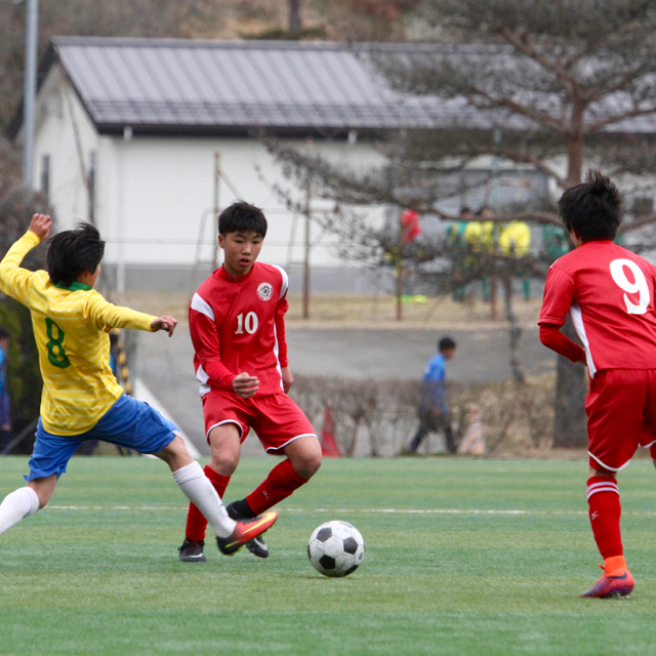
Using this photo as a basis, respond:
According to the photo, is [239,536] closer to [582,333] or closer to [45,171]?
[582,333]

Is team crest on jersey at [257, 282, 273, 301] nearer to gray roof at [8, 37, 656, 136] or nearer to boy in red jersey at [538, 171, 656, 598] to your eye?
boy in red jersey at [538, 171, 656, 598]

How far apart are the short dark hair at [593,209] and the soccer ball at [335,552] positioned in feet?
6.09

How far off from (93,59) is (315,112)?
5958 mm

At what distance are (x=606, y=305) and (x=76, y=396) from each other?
2.55 m

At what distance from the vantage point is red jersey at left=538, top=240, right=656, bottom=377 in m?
5.02

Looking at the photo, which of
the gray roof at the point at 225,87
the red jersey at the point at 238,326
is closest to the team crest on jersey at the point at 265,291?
the red jersey at the point at 238,326

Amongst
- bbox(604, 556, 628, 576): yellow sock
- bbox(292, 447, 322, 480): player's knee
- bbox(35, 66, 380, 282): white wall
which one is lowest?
bbox(604, 556, 628, 576): yellow sock

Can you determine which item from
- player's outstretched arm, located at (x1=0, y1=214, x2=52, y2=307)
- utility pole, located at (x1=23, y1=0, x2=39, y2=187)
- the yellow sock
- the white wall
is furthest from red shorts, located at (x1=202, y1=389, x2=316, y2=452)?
the white wall

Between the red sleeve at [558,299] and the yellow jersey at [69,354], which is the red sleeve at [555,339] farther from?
the yellow jersey at [69,354]

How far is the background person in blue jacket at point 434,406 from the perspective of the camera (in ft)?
60.8

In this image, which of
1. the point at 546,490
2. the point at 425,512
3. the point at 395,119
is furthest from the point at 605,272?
the point at 395,119

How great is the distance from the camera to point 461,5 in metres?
17.6

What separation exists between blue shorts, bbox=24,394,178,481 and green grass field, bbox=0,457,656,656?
1.81 ft

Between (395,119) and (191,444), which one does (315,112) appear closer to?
(395,119)
